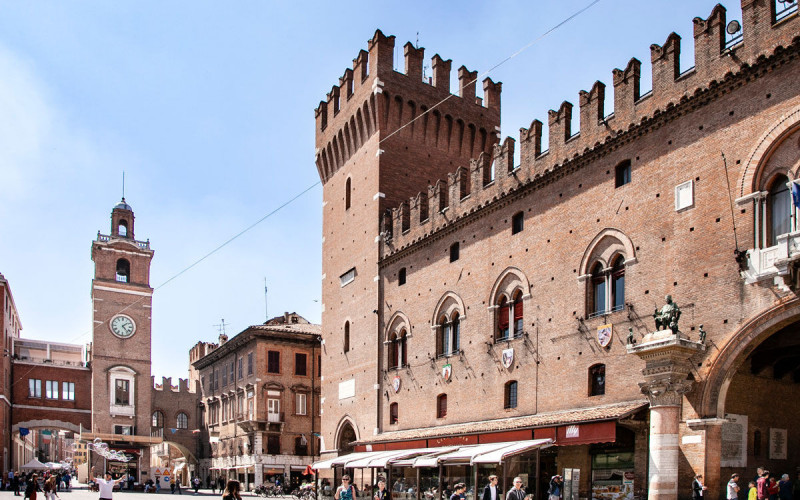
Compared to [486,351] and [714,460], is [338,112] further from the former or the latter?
[714,460]

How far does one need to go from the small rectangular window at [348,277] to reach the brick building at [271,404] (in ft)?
38.5

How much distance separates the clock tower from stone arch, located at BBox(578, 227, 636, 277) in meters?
42.0

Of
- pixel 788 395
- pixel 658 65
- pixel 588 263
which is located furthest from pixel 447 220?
pixel 788 395

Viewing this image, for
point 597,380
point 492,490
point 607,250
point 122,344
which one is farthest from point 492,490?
point 122,344

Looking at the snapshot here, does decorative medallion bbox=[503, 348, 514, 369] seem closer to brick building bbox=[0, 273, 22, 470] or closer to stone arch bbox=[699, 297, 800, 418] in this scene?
stone arch bbox=[699, 297, 800, 418]

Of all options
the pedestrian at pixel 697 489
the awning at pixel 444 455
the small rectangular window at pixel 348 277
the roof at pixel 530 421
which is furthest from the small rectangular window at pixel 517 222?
the small rectangular window at pixel 348 277

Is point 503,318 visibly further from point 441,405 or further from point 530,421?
point 441,405

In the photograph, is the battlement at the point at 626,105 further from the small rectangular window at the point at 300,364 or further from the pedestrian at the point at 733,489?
the small rectangular window at the point at 300,364

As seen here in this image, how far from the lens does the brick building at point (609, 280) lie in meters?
17.4

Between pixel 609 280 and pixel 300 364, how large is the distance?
94.1 feet

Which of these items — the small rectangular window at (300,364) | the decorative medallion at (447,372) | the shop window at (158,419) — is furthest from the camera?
the shop window at (158,419)

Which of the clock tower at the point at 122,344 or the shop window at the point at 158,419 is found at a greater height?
the clock tower at the point at 122,344

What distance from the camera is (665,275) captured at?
19297 mm

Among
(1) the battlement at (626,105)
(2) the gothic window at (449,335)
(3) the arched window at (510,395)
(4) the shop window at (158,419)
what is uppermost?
(1) the battlement at (626,105)
